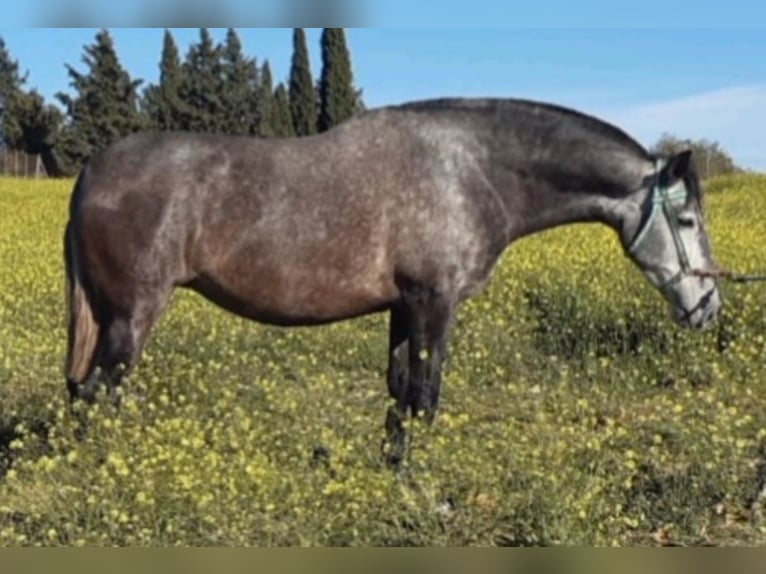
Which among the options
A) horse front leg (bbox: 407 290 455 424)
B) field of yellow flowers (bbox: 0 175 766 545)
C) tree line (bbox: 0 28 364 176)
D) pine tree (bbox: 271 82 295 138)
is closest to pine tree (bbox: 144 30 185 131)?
tree line (bbox: 0 28 364 176)

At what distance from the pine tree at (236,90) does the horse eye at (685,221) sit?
16.5 m

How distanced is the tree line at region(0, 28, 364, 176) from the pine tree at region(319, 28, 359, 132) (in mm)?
23

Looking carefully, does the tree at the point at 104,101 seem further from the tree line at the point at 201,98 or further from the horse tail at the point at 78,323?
the horse tail at the point at 78,323

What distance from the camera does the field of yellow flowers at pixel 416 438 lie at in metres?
4.52

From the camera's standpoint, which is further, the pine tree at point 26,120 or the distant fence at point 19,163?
the distant fence at point 19,163

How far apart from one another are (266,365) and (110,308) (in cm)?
285

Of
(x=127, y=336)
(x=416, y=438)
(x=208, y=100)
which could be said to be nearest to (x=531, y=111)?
(x=416, y=438)

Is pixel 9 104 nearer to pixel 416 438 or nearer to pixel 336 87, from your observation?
pixel 336 87

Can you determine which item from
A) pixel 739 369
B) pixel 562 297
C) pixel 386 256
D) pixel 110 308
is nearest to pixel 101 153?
pixel 110 308

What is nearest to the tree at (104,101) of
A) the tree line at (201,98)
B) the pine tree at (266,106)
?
the tree line at (201,98)

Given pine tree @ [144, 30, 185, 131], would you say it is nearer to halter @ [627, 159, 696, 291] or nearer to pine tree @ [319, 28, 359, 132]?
pine tree @ [319, 28, 359, 132]

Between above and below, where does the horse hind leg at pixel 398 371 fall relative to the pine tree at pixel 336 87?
below

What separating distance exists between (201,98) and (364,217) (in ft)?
56.4

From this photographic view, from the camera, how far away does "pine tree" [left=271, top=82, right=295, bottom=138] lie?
29672mm
